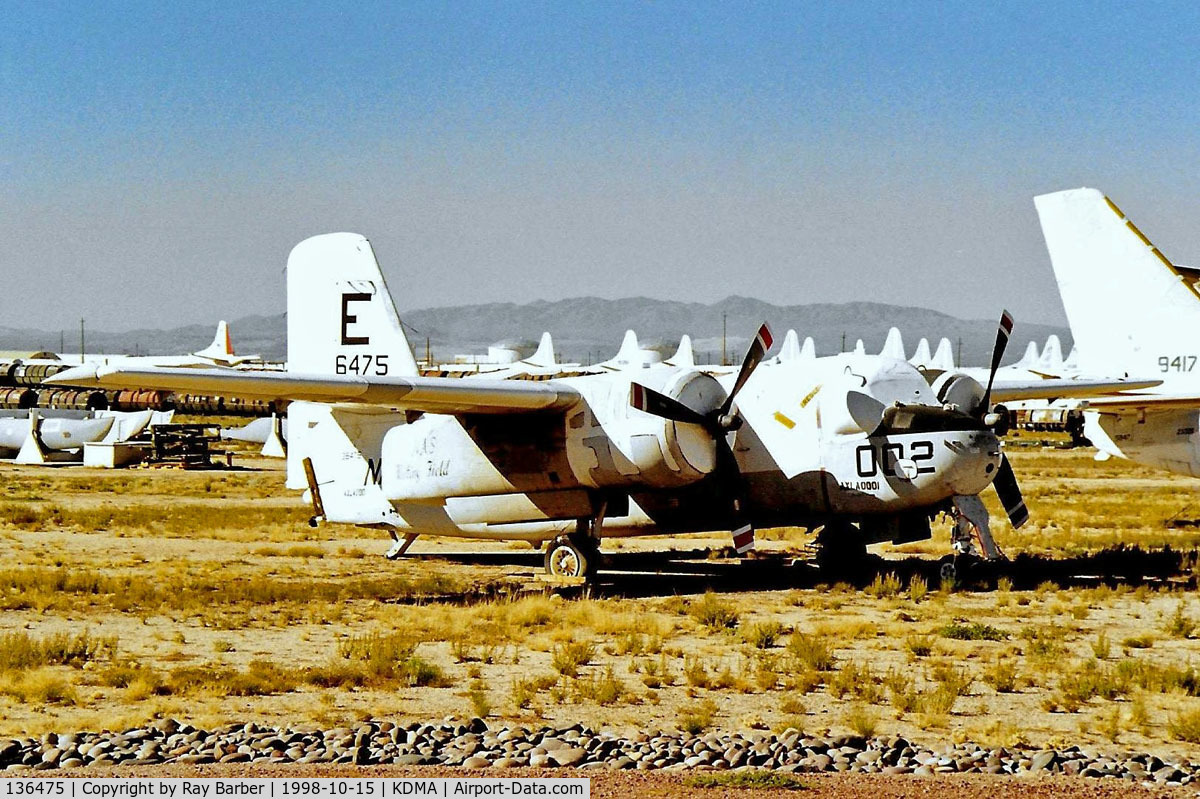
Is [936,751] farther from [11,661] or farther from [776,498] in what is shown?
[776,498]

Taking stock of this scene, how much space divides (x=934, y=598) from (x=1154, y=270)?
33.9 feet

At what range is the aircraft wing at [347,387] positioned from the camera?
53.3ft

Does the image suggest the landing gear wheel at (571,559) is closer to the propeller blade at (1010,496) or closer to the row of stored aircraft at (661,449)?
the row of stored aircraft at (661,449)

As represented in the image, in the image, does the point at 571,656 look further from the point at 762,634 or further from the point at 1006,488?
the point at 1006,488

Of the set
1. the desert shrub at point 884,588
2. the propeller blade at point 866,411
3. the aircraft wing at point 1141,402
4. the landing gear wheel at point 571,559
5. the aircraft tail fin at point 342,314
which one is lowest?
the desert shrub at point 884,588

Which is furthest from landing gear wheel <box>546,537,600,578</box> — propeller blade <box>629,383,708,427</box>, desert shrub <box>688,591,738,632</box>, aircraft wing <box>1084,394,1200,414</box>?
aircraft wing <box>1084,394,1200,414</box>

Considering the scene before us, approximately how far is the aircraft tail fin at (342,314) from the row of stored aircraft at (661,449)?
109 mm

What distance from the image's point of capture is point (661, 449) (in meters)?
18.7

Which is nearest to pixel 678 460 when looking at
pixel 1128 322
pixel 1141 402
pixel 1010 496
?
pixel 1010 496

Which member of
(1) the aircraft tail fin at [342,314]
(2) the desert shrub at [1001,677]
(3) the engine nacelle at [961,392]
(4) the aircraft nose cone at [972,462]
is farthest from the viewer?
(1) the aircraft tail fin at [342,314]

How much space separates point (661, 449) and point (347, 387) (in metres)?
4.32

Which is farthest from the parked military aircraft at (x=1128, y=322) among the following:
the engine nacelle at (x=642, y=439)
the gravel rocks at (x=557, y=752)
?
the gravel rocks at (x=557, y=752)

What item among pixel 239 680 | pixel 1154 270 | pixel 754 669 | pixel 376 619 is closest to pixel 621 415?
pixel 376 619
